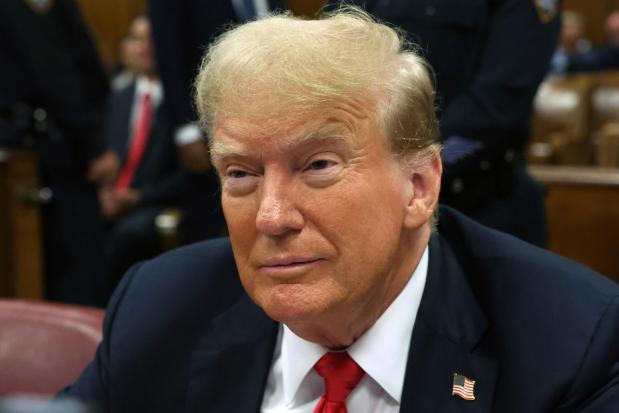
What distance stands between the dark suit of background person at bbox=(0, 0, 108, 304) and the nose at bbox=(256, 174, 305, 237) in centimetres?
285

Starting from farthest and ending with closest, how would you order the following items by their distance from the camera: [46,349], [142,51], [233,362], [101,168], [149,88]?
1. [142,51]
2. [149,88]
3. [101,168]
4. [46,349]
5. [233,362]

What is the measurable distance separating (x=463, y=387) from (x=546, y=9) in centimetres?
135

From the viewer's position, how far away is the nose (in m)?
1.38

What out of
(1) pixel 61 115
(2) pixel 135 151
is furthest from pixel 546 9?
(2) pixel 135 151

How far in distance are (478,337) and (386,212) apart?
26 cm

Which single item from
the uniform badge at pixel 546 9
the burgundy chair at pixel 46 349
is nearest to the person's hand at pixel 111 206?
the uniform badge at pixel 546 9

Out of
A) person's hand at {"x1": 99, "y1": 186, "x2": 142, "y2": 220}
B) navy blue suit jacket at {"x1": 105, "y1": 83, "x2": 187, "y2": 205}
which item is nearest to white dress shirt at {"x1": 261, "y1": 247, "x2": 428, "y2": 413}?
navy blue suit jacket at {"x1": 105, "y1": 83, "x2": 187, "y2": 205}

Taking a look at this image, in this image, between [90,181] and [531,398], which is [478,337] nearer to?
[531,398]

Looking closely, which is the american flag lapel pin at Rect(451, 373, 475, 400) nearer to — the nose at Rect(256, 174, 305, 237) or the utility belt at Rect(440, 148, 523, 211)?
the nose at Rect(256, 174, 305, 237)

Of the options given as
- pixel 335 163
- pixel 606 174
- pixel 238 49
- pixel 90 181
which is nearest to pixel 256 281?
pixel 335 163

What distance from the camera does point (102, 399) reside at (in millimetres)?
1665

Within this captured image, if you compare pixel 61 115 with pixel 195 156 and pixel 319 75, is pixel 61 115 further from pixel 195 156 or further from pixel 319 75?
pixel 319 75

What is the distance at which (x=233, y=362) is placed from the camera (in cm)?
163

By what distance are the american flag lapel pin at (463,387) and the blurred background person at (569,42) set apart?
8.42 meters
